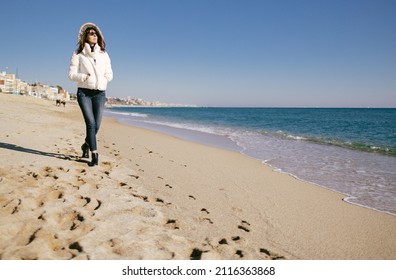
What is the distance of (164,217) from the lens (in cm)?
279

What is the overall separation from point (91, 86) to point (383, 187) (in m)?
Answer: 5.60

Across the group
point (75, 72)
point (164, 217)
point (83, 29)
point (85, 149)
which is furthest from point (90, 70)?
point (164, 217)

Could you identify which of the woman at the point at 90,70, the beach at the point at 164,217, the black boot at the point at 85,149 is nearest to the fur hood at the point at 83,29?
the woman at the point at 90,70

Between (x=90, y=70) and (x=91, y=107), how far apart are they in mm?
583

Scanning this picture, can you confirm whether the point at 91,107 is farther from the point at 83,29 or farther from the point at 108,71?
the point at 83,29

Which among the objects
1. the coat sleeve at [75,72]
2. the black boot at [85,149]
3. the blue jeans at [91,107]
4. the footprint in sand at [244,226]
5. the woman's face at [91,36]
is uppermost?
the woman's face at [91,36]

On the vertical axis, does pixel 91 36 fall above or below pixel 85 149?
above

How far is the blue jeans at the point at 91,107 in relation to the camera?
415cm

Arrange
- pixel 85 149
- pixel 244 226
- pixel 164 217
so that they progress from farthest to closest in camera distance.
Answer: pixel 85 149, pixel 244 226, pixel 164 217

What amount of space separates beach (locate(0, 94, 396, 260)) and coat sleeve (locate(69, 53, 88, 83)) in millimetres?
1338

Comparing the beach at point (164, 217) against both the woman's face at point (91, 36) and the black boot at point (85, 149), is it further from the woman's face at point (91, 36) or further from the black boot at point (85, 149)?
the woman's face at point (91, 36)

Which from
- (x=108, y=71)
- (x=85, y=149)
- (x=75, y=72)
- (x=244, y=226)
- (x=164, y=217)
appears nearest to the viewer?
(x=164, y=217)
